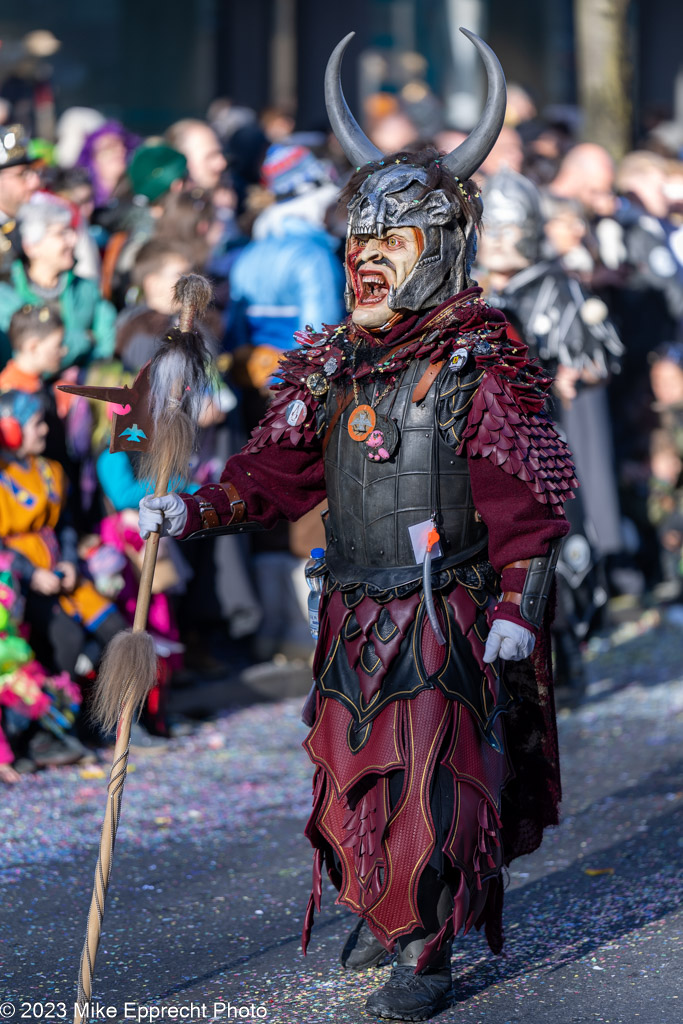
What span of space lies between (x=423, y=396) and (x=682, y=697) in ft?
12.4

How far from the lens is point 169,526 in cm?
381

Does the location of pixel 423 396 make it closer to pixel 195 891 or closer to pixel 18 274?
pixel 195 891

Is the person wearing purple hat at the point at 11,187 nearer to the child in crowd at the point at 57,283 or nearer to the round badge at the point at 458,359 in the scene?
the child in crowd at the point at 57,283

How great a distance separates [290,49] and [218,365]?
14750mm

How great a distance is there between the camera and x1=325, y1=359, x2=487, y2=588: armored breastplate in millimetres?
3861

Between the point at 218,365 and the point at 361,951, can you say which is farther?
the point at 218,365

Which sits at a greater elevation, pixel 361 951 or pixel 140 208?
pixel 140 208

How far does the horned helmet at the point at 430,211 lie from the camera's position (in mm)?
3848

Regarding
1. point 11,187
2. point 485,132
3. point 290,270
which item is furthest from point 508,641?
point 11,187

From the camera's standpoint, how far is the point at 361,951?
163 inches

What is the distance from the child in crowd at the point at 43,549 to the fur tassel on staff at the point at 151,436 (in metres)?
2.30

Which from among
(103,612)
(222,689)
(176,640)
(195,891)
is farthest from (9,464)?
(195,891)

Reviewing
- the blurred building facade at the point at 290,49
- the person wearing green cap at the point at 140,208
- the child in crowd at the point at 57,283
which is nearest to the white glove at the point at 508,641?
the child in crowd at the point at 57,283

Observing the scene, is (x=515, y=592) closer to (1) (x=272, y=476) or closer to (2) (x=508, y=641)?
(2) (x=508, y=641)
